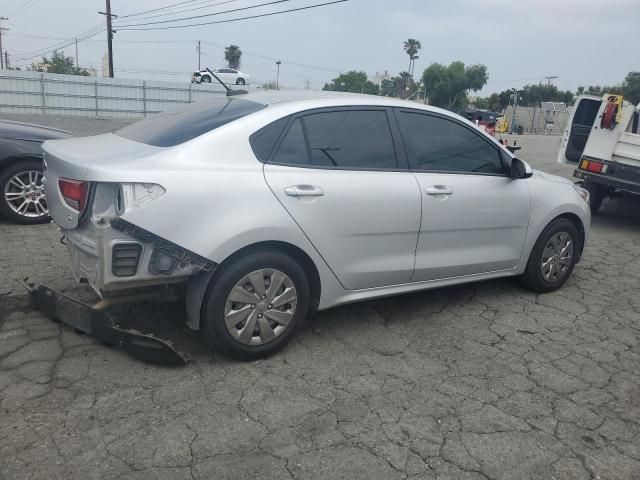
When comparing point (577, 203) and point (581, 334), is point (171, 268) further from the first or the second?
point (577, 203)

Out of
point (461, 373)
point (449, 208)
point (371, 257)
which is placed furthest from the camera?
point (449, 208)

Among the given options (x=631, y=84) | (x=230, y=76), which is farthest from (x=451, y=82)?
(x=230, y=76)

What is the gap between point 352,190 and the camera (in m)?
3.51

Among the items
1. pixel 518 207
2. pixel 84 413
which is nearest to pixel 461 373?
pixel 518 207

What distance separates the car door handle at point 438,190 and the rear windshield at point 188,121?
4.25 feet

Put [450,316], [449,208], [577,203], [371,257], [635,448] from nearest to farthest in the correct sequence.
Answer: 1. [635,448]
2. [371,257]
3. [449,208]
4. [450,316]
5. [577,203]

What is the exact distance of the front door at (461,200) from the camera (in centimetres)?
394

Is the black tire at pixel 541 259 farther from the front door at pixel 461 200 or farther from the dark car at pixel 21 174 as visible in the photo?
the dark car at pixel 21 174

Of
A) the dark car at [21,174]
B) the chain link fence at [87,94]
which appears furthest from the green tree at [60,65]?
the dark car at [21,174]

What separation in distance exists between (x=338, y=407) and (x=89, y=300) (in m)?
2.19

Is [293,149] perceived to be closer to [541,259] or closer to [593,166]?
[541,259]

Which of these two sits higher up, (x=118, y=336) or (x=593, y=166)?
(x=593, y=166)

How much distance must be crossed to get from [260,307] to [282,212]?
0.58 meters

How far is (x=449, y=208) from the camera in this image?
4.00 m
